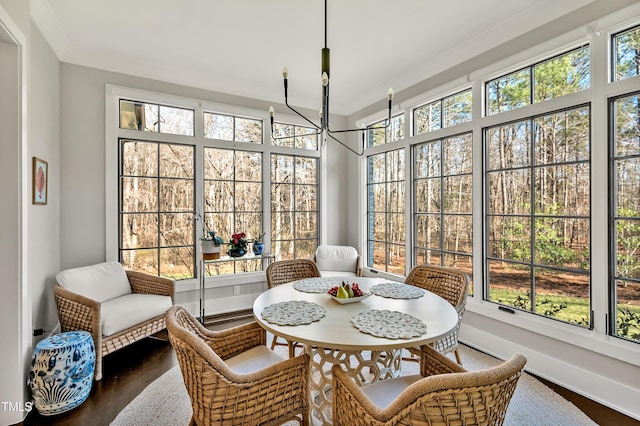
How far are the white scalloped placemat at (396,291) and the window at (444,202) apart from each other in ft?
3.84

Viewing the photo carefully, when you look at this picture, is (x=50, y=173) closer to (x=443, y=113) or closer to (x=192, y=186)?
(x=192, y=186)

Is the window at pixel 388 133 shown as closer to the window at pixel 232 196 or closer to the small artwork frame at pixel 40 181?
the window at pixel 232 196

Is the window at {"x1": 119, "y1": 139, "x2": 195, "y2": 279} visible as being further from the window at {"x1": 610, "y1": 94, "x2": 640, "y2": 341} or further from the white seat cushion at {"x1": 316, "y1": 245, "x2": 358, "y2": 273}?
the window at {"x1": 610, "y1": 94, "x2": 640, "y2": 341}

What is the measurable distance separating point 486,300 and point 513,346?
43cm

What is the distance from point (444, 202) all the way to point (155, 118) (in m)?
3.36

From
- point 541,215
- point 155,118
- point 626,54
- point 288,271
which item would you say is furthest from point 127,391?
point 626,54

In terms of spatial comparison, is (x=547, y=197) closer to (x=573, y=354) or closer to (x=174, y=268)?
(x=573, y=354)

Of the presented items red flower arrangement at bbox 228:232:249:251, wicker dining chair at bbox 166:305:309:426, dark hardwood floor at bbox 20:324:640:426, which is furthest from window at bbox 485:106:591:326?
red flower arrangement at bbox 228:232:249:251

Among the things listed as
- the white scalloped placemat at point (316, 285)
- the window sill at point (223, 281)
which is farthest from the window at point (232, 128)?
the white scalloped placemat at point (316, 285)

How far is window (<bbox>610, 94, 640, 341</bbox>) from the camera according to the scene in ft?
6.43

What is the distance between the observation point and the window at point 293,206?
416 cm

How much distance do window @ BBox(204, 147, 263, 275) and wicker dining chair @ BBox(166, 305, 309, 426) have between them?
2.26 metres

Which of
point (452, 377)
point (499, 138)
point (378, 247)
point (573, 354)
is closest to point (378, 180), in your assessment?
point (378, 247)

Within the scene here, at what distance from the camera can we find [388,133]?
4000 millimetres
